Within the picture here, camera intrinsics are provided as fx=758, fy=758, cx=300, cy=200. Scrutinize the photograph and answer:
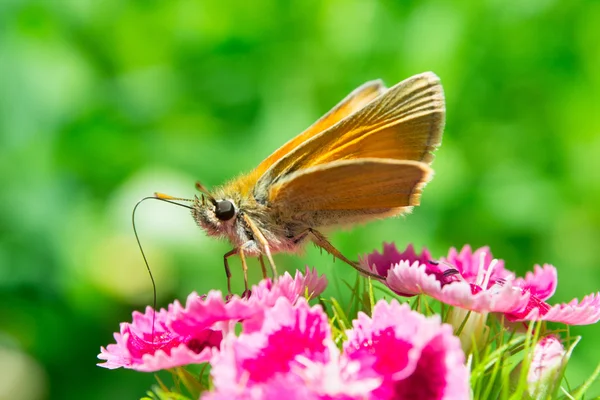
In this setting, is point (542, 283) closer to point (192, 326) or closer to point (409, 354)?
point (409, 354)

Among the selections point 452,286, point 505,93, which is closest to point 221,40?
point 505,93

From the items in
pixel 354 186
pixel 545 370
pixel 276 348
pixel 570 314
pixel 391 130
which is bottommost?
pixel 545 370

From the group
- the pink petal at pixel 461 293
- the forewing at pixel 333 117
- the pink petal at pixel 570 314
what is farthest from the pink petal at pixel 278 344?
the forewing at pixel 333 117

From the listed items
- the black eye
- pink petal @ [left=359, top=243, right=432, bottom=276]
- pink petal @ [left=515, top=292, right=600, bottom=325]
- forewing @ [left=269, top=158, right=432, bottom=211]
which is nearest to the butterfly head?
the black eye

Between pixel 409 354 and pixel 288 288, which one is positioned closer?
pixel 409 354

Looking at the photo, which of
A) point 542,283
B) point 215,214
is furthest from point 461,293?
point 215,214

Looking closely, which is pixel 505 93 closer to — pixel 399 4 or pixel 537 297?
pixel 399 4

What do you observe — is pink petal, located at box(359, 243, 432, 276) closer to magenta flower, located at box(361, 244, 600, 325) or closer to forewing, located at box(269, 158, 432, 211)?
magenta flower, located at box(361, 244, 600, 325)
